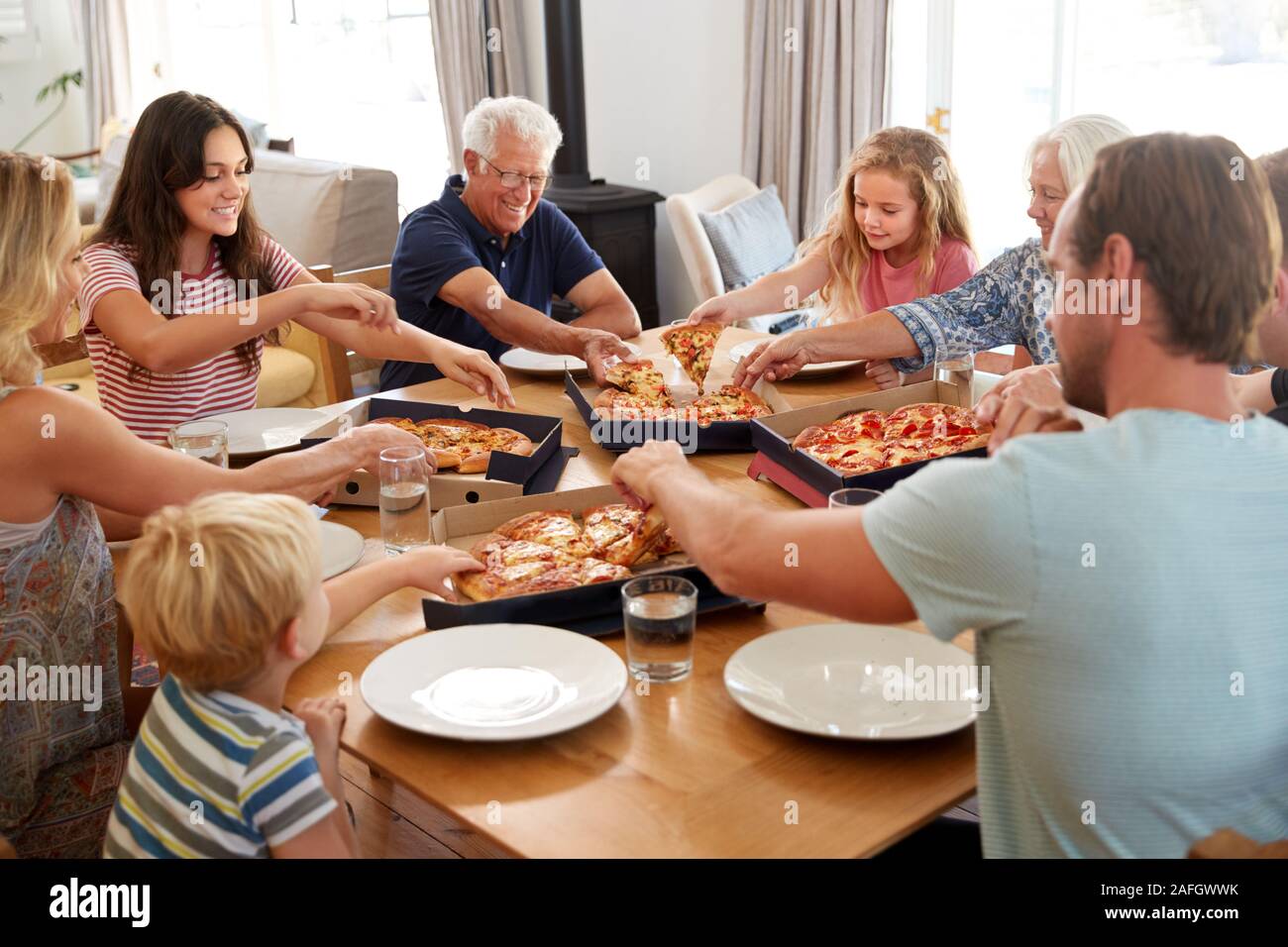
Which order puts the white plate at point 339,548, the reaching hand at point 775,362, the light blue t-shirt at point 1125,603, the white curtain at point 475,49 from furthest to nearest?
the white curtain at point 475,49
the reaching hand at point 775,362
the white plate at point 339,548
the light blue t-shirt at point 1125,603

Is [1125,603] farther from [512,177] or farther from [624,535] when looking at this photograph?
[512,177]

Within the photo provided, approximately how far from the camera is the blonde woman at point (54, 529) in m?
1.62

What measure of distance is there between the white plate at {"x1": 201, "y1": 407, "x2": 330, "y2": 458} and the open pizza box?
1.79 ft

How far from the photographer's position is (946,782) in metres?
1.29

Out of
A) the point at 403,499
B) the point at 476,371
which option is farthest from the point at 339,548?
the point at 476,371

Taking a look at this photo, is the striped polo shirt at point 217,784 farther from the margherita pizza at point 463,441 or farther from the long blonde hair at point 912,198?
the long blonde hair at point 912,198

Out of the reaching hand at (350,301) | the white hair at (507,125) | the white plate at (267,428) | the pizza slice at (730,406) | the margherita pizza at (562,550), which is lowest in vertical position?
the margherita pizza at (562,550)

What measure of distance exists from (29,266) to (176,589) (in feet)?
2.21

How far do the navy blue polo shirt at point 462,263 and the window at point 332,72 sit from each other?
351 cm

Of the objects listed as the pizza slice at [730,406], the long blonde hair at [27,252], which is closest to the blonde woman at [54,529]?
the long blonde hair at [27,252]

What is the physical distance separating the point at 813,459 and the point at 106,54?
795 centimetres

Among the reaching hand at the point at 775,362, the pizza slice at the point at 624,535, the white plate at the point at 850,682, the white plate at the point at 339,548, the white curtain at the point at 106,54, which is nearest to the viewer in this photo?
the white plate at the point at 850,682

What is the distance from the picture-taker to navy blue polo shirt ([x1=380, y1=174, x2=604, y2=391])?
3.16 m
